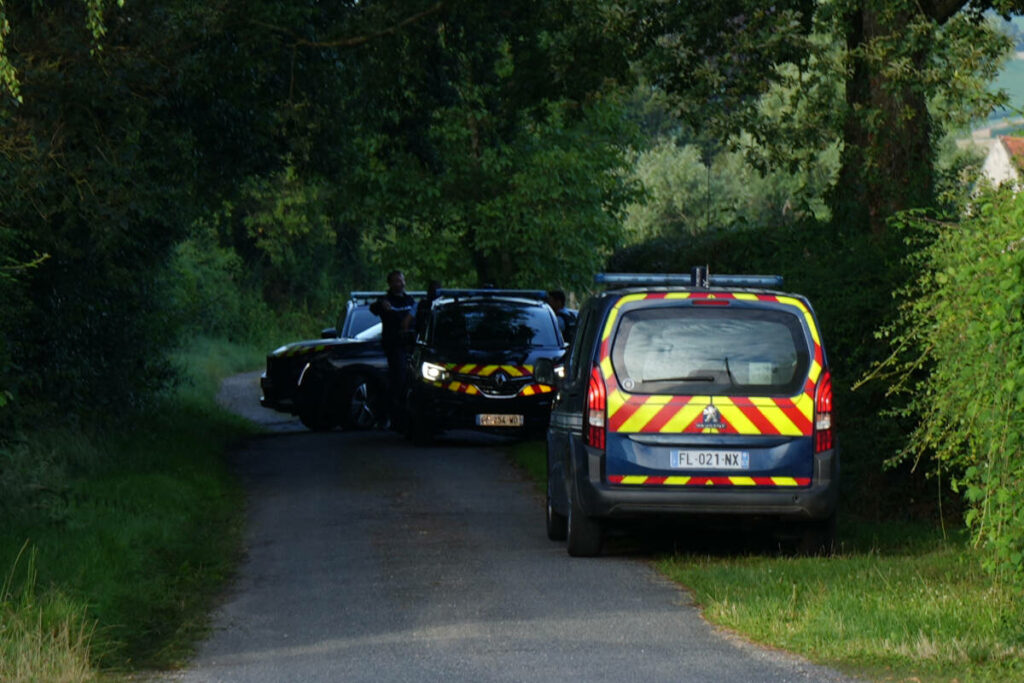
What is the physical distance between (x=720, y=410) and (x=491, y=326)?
1061cm

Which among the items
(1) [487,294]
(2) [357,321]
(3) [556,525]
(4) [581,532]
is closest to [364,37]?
(1) [487,294]

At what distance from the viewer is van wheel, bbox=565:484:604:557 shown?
1262 cm

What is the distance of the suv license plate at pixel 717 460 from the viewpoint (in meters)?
12.2

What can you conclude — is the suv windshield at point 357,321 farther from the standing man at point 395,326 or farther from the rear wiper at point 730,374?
the rear wiper at point 730,374

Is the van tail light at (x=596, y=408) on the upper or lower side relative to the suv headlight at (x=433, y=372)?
upper

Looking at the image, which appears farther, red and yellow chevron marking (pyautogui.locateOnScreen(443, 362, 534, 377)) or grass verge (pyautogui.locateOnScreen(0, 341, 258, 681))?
red and yellow chevron marking (pyautogui.locateOnScreen(443, 362, 534, 377))

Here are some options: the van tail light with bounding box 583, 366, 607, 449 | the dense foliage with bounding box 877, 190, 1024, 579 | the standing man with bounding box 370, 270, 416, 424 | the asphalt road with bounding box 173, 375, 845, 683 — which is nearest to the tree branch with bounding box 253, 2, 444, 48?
the standing man with bounding box 370, 270, 416, 424

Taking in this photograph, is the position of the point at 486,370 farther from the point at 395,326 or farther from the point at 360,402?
A: the point at 360,402

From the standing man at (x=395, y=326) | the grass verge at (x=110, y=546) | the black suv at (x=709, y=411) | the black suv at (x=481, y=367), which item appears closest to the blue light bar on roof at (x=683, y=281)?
the black suv at (x=709, y=411)

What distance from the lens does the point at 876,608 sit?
31.5 ft

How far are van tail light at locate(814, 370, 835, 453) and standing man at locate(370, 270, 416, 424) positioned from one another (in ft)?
38.9

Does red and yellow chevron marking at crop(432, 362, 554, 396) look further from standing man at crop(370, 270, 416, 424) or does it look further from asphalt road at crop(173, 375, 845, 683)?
asphalt road at crop(173, 375, 845, 683)

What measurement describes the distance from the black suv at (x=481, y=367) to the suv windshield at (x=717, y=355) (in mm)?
9119

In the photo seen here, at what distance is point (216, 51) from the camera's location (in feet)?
68.0
